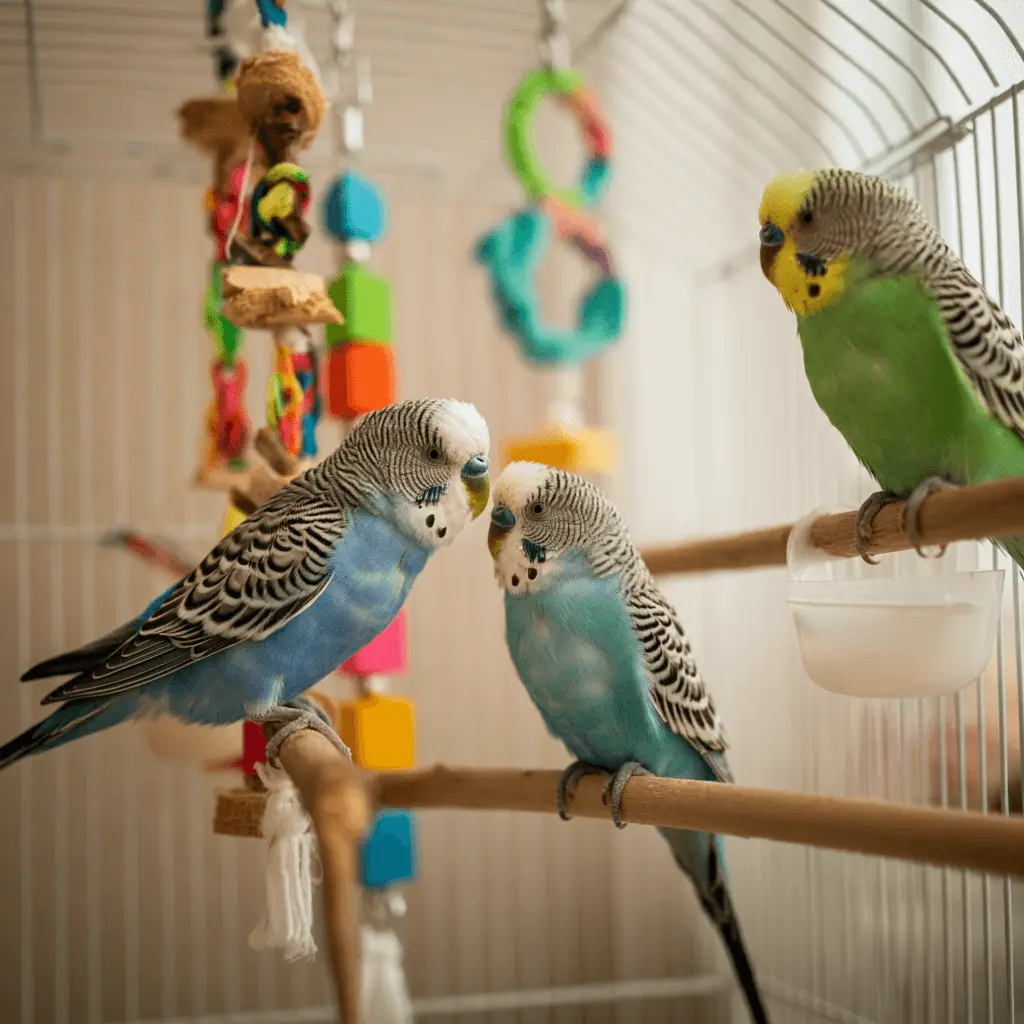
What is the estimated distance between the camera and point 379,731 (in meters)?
1.61

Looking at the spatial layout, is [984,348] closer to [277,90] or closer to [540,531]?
[540,531]

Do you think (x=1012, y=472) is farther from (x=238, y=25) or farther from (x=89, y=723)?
(x=238, y=25)

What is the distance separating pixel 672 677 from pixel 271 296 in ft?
2.23

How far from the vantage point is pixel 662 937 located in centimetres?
259

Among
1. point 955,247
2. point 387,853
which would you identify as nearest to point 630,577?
point 387,853

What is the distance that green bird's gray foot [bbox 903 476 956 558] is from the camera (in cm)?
114

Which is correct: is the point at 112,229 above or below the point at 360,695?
above

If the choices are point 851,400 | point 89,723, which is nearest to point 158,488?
point 89,723

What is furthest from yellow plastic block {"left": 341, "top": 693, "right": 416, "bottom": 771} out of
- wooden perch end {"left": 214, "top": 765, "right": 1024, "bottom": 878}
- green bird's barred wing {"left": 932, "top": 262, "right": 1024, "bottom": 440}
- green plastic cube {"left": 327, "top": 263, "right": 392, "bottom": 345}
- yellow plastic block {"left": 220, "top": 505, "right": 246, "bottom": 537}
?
green bird's barred wing {"left": 932, "top": 262, "right": 1024, "bottom": 440}

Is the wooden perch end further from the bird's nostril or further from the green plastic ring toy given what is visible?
the green plastic ring toy

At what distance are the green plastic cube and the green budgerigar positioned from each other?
566mm

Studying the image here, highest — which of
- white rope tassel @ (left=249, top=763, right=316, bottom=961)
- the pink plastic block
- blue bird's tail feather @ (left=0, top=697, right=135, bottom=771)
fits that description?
the pink plastic block

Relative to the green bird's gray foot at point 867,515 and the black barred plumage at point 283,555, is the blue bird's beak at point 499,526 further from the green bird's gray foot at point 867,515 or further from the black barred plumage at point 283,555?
the green bird's gray foot at point 867,515

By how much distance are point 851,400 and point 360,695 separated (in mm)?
855
